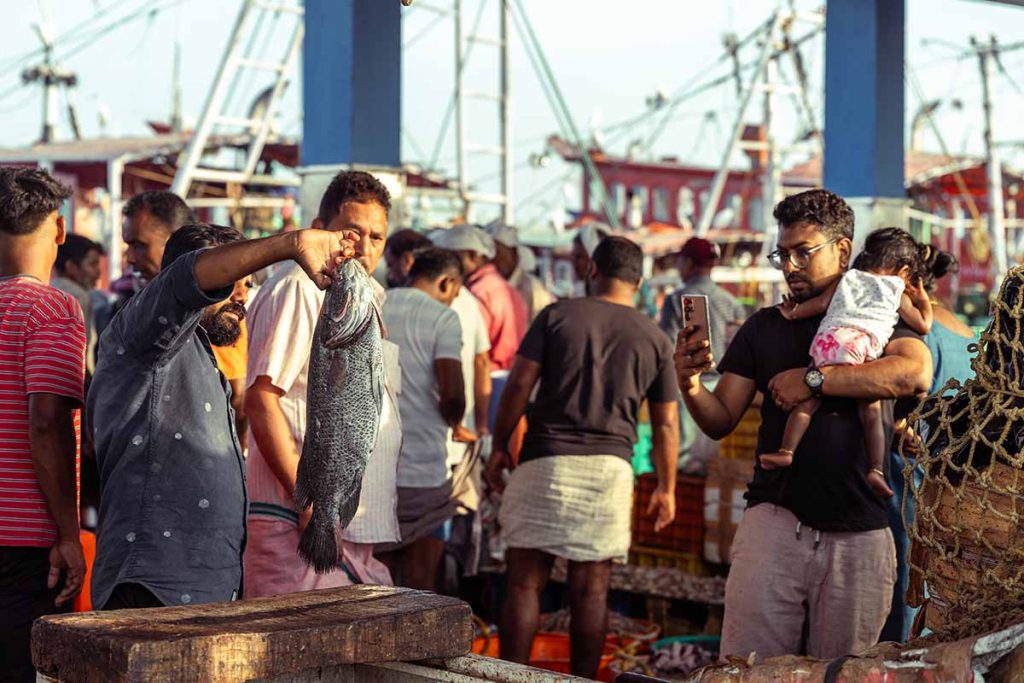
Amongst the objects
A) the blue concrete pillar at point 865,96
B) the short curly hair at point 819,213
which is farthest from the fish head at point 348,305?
the blue concrete pillar at point 865,96

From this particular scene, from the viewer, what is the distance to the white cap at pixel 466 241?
7844mm

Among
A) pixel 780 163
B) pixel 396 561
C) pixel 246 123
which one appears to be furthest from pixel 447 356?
pixel 780 163

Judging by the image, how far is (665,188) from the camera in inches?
1609

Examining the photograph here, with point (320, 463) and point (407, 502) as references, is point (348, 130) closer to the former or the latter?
point (407, 502)

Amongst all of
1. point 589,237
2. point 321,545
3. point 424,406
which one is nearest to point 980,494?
point 321,545

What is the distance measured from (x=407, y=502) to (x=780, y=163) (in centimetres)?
1518

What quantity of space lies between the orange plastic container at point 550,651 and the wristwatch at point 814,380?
7.85ft

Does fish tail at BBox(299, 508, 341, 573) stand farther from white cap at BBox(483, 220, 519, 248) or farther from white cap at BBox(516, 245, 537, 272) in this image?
white cap at BBox(516, 245, 537, 272)

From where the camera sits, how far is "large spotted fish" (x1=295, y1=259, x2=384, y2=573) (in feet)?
10.3

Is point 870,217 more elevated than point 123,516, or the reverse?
point 870,217

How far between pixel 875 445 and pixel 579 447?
1.69m

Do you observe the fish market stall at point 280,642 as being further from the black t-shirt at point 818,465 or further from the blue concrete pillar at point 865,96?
the blue concrete pillar at point 865,96

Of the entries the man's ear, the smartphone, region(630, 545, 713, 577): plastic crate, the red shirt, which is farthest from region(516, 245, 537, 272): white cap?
the red shirt

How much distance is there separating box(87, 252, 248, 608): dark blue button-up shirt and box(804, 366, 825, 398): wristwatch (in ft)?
6.14
